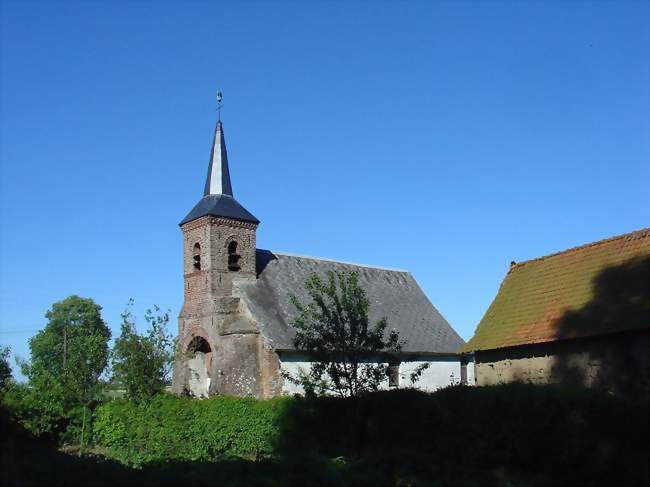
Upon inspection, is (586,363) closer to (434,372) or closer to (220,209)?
(434,372)

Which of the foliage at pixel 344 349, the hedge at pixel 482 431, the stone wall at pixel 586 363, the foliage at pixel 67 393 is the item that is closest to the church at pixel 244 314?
the foliage at pixel 67 393

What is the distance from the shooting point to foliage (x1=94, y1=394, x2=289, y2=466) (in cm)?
2081

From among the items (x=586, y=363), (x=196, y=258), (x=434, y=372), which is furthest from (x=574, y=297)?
(x=196, y=258)

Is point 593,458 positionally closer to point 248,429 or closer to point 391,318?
point 248,429

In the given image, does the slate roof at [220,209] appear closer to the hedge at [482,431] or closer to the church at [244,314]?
the church at [244,314]

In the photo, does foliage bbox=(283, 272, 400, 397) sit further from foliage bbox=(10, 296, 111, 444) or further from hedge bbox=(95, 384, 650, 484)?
foliage bbox=(10, 296, 111, 444)

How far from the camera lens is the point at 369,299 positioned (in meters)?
35.7

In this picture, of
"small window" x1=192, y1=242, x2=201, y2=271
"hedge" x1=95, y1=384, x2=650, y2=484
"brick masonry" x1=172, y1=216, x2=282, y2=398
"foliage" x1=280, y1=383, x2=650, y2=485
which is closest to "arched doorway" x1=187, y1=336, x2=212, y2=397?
"brick masonry" x1=172, y1=216, x2=282, y2=398

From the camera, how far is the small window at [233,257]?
3269 centimetres

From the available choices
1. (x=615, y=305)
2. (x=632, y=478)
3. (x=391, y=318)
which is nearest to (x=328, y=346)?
(x=615, y=305)

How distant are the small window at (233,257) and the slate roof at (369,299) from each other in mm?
1043

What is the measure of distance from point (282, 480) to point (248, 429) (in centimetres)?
1213

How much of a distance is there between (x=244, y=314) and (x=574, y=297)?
15.8 metres

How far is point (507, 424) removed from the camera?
38.7 ft
